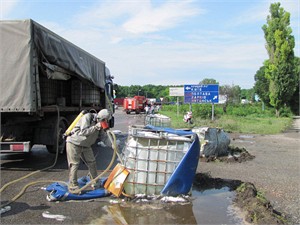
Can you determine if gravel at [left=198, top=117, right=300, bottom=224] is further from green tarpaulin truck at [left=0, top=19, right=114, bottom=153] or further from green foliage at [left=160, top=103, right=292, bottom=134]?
green foliage at [left=160, top=103, right=292, bottom=134]

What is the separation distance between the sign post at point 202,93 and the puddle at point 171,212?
55.4 feet

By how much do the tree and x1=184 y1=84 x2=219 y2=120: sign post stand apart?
18.6 m

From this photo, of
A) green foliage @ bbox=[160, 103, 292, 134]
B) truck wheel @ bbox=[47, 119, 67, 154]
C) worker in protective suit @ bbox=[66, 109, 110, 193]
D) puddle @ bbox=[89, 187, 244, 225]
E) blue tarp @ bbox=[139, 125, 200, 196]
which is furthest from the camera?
green foliage @ bbox=[160, 103, 292, 134]

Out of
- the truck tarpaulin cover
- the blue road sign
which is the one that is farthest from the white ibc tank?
the blue road sign

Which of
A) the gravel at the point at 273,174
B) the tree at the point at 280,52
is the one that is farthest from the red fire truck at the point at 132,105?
the gravel at the point at 273,174

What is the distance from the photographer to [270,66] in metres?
38.0

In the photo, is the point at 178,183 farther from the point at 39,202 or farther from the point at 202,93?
the point at 202,93

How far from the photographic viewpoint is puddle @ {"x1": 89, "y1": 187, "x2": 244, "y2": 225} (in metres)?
4.61

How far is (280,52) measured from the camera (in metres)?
37.3

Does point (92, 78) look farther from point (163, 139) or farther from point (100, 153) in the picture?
point (163, 139)

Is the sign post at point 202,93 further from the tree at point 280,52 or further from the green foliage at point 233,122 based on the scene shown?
the tree at point 280,52

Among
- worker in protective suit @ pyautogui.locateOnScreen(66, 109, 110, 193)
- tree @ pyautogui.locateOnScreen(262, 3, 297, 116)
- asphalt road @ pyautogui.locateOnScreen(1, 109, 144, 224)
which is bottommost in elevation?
asphalt road @ pyautogui.locateOnScreen(1, 109, 144, 224)

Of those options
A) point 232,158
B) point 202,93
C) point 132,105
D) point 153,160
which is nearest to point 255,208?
point 153,160

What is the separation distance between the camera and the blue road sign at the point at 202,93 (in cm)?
2205
